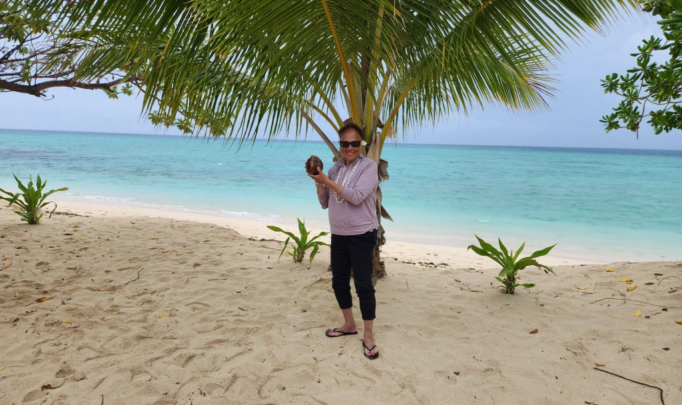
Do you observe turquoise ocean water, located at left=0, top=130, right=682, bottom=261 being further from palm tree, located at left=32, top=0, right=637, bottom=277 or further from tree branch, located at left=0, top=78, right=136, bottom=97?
tree branch, located at left=0, top=78, right=136, bottom=97

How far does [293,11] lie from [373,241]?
155cm

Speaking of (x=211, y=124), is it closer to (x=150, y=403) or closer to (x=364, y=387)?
(x=150, y=403)

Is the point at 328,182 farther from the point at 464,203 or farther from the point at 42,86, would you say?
the point at 464,203

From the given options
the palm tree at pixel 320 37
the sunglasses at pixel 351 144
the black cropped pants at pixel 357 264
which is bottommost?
the black cropped pants at pixel 357 264

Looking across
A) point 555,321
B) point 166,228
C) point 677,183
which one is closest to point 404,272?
point 555,321

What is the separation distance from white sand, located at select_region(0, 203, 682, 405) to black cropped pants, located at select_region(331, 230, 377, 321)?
38cm

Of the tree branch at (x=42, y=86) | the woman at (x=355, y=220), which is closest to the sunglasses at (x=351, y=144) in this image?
the woman at (x=355, y=220)

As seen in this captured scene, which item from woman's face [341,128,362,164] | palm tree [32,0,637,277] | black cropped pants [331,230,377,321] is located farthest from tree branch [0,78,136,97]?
black cropped pants [331,230,377,321]

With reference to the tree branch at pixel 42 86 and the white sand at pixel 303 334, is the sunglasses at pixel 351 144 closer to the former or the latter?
the white sand at pixel 303 334

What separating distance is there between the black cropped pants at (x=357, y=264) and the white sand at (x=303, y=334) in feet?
1.24

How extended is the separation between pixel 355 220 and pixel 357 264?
293 millimetres

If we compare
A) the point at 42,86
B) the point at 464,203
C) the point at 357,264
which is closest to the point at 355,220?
the point at 357,264

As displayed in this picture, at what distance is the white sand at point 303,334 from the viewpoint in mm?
2383

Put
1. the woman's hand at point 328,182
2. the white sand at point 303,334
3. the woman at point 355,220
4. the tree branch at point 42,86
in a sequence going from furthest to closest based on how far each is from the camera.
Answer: the tree branch at point 42,86 < the woman at point 355,220 < the woman's hand at point 328,182 < the white sand at point 303,334
